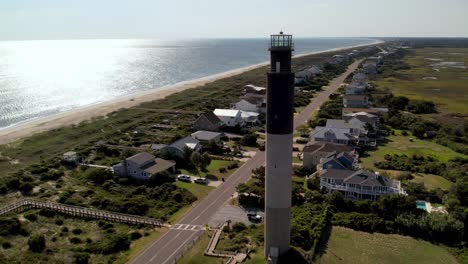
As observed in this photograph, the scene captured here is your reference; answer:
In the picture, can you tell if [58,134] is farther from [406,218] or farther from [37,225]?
[406,218]

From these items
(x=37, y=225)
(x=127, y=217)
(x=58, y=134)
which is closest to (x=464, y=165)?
(x=127, y=217)

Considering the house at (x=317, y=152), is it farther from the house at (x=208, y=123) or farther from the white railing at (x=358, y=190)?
the house at (x=208, y=123)

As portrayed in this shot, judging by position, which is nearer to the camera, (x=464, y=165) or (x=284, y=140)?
(x=284, y=140)

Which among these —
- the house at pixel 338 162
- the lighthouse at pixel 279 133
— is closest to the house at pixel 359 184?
the house at pixel 338 162

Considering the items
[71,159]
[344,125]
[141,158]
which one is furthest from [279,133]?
[344,125]

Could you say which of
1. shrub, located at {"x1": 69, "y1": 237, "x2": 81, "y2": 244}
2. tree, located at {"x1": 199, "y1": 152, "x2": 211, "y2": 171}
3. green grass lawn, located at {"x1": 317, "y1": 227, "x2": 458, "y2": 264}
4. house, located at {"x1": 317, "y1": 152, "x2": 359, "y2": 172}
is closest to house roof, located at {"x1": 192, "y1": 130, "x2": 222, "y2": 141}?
tree, located at {"x1": 199, "y1": 152, "x2": 211, "y2": 171}

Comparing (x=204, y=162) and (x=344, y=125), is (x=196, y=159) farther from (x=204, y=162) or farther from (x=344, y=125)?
(x=344, y=125)
